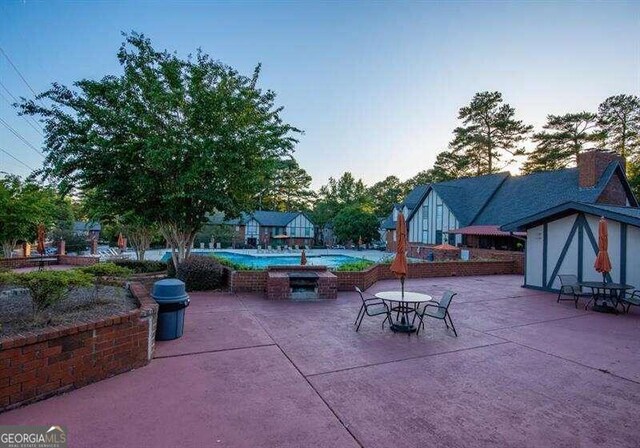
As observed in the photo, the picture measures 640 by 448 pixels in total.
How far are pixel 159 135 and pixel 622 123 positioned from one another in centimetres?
3892

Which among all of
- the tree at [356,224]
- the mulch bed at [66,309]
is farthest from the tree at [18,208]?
the tree at [356,224]

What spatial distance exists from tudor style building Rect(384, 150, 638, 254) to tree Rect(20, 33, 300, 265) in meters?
12.0

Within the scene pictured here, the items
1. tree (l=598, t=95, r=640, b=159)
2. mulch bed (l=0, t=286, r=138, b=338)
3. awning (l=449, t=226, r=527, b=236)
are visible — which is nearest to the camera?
mulch bed (l=0, t=286, r=138, b=338)

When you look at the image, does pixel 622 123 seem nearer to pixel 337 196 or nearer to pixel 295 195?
pixel 337 196

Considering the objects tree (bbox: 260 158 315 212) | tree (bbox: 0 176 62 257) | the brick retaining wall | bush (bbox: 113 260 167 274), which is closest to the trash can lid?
the brick retaining wall

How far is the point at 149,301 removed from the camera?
5.18 metres

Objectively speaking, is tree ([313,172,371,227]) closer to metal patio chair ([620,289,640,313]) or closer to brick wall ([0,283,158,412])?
metal patio chair ([620,289,640,313])

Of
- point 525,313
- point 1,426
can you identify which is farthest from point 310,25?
point 1,426

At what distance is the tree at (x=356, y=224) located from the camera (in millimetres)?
39750

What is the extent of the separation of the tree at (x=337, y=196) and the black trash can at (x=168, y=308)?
145 ft

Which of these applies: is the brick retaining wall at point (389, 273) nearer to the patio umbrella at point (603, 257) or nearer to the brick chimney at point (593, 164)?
the patio umbrella at point (603, 257)

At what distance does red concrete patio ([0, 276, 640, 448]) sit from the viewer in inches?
113

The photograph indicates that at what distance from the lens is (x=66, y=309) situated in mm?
4598

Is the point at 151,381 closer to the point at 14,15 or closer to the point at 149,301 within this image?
the point at 149,301
